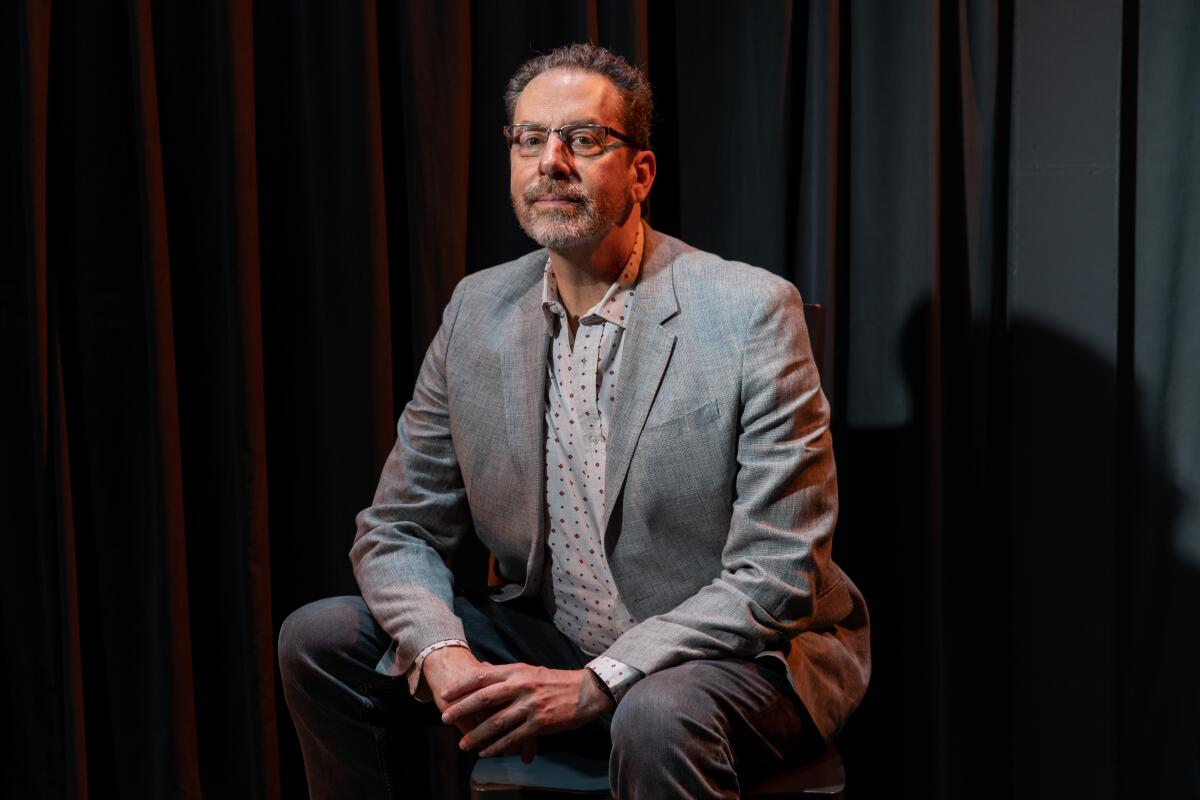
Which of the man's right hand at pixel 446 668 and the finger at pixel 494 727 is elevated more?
the man's right hand at pixel 446 668

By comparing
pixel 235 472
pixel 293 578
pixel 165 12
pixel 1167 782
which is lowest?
pixel 1167 782

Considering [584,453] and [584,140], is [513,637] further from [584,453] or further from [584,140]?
[584,140]

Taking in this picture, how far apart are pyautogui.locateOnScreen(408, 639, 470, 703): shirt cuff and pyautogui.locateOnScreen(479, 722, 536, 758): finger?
0.15 metres

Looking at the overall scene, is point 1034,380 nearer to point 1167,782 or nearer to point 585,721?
point 1167,782

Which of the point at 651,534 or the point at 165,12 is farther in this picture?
the point at 165,12

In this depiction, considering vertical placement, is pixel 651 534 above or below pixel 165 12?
below

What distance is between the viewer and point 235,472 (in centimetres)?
215

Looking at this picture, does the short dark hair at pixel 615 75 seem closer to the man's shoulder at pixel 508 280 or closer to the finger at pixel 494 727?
the man's shoulder at pixel 508 280

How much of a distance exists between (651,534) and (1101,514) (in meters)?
0.92

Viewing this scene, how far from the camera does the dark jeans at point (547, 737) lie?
138cm

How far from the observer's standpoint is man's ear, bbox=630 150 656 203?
1762mm

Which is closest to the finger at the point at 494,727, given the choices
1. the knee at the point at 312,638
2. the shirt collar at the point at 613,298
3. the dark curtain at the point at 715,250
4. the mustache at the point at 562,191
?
the knee at the point at 312,638

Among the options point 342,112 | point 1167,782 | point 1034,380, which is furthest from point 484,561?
point 1167,782

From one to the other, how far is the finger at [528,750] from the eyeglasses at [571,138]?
79cm
